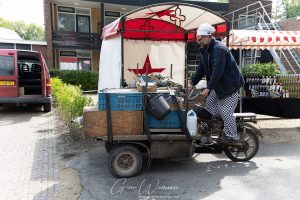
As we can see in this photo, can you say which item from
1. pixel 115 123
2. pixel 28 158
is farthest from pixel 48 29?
pixel 115 123

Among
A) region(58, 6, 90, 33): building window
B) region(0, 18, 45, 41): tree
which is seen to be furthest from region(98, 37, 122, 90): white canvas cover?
region(0, 18, 45, 41): tree

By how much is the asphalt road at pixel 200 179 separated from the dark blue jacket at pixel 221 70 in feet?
4.21

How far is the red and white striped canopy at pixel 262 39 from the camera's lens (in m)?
8.02

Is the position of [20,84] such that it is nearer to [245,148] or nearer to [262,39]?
[262,39]

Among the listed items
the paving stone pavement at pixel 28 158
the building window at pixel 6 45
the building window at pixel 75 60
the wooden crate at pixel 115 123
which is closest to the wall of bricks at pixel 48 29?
the building window at pixel 75 60

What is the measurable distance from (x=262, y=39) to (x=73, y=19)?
644 inches

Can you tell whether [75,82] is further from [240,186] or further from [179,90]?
[240,186]

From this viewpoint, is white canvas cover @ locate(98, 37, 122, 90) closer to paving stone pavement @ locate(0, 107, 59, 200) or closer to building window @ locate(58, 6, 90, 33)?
paving stone pavement @ locate(0, 107, 59, 200)

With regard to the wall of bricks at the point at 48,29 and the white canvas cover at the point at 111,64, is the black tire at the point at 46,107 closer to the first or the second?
the white canvas cover at the point at 111,64

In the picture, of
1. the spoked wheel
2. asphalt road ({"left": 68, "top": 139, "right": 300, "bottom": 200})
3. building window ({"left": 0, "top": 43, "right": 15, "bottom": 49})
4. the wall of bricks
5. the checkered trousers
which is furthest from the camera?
building window ({"left": 0, "top": 43, "right": 15, "bottom": 49})

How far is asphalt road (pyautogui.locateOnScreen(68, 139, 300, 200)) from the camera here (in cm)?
423

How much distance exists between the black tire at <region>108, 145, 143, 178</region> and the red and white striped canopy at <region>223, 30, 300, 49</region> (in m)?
4.70

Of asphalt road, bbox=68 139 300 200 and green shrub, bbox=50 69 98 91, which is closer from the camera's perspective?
asphalt road, bbox=68 139 300 200

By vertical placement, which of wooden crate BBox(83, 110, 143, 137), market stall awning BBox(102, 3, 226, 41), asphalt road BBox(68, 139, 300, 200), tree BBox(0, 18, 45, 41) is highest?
tree BBox(0, 18, 45, 41)
